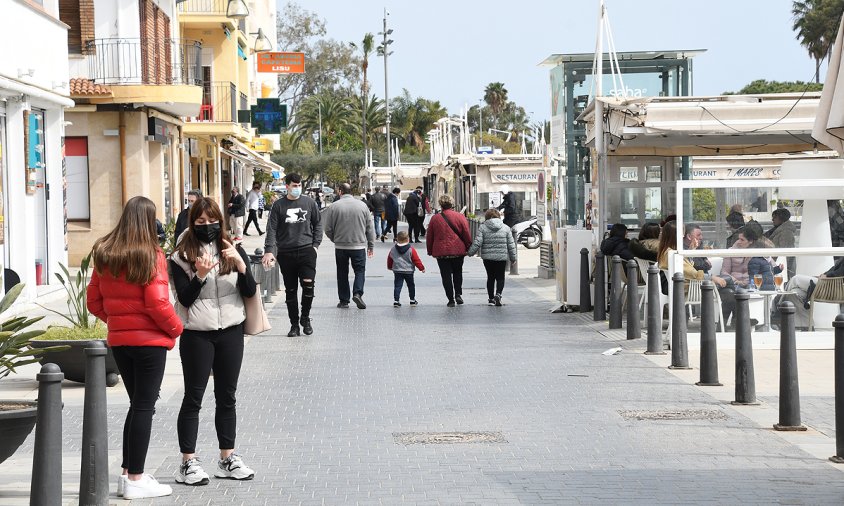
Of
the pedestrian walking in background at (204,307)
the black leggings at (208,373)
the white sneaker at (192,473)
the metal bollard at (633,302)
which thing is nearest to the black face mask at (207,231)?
the pedestrian walking in background at (204,307)

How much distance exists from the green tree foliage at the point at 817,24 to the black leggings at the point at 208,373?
3302 inches

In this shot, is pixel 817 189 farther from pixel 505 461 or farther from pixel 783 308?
pixel 505 461

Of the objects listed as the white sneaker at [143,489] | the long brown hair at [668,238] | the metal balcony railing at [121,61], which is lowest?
the white sneaker at [143,489]

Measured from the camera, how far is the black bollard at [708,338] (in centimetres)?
1096

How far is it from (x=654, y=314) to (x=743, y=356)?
2.98 metres

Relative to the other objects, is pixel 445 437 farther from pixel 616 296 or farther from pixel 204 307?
pixel 616 296

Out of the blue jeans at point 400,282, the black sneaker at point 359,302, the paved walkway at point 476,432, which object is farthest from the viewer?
the blue jeans at point 400,282

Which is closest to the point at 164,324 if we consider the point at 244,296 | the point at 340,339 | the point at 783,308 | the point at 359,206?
the point at 244,296

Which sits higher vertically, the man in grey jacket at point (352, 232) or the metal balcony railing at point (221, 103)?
the metal balcony railing at point (221, 103)

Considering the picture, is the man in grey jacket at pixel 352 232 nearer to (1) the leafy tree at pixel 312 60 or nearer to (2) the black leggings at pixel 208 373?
(2) the black leggings at pixel 208 373

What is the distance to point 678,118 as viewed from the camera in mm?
15477

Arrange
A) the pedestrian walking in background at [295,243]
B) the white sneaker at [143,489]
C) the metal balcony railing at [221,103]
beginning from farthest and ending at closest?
the metal balcony railing at [221,103] < the pedestrian walking in background at [295,243] < the white sneaker at [143,489]

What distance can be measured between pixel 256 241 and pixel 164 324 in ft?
110

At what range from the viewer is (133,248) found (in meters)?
7.03
